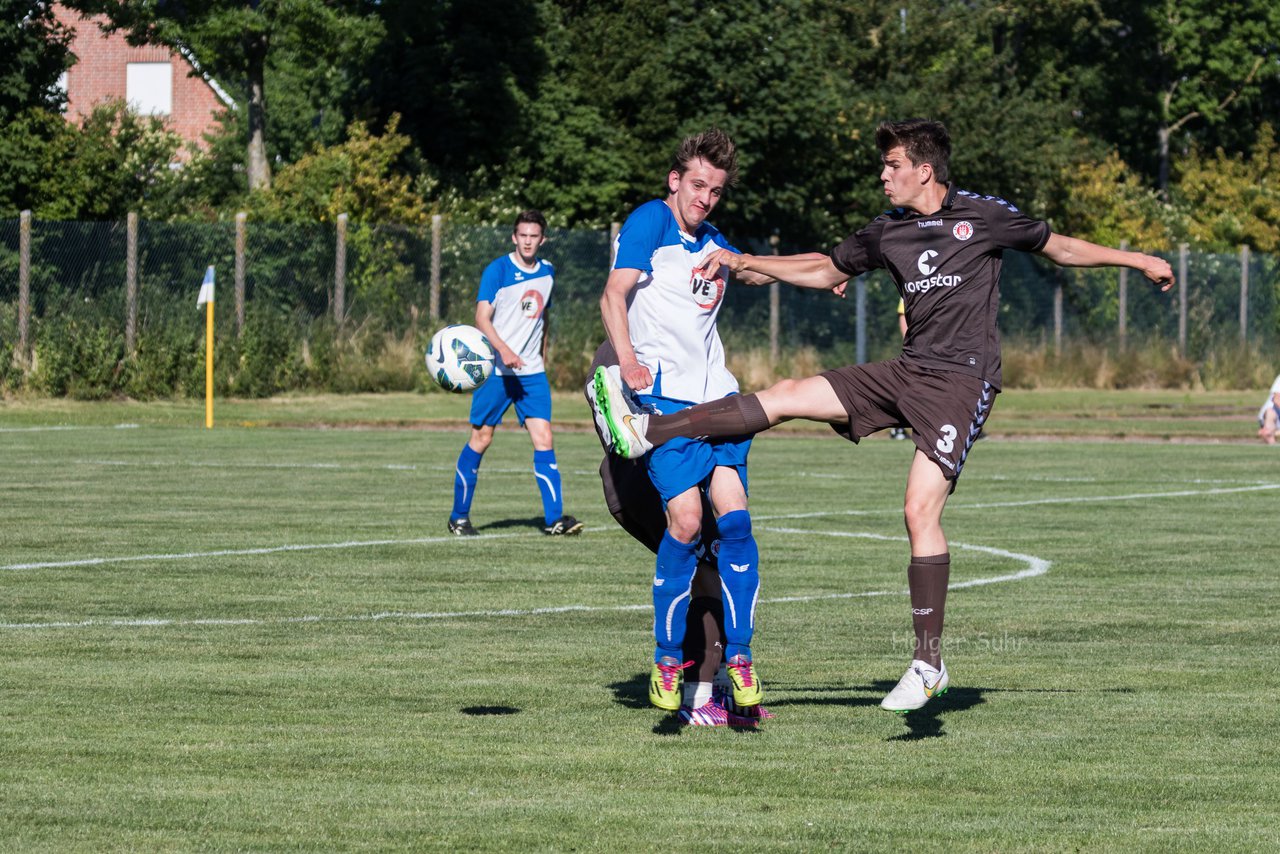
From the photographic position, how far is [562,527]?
15469mm

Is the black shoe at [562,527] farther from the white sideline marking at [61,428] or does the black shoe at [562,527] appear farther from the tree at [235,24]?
the tree at [235,24]

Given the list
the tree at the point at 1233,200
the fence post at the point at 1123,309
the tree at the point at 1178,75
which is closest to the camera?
the fence post at the point at 1123,309

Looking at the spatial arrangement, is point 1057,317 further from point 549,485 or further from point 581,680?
point 581,680

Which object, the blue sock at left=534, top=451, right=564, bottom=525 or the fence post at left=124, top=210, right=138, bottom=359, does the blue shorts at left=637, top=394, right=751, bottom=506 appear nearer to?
the blue sock at left=534, top=451, right=564, bottom=525

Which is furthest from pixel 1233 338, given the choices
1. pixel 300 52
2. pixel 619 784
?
pixel 619 784

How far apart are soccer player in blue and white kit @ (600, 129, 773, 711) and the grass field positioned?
1.16 feet

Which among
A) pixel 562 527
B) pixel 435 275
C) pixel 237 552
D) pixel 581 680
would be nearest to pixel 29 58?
pixel 435 275

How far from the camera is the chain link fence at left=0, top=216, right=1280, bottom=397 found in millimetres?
33688

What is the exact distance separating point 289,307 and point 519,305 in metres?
21.0

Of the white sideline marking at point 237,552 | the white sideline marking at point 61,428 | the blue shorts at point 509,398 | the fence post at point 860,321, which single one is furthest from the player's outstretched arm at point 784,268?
the fence post at point 860,321

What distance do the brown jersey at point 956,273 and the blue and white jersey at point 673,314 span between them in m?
0.69

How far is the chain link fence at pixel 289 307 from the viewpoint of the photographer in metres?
33.7

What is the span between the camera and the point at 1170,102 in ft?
233

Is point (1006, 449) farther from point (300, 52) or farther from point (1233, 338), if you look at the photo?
point (1233, 338)
